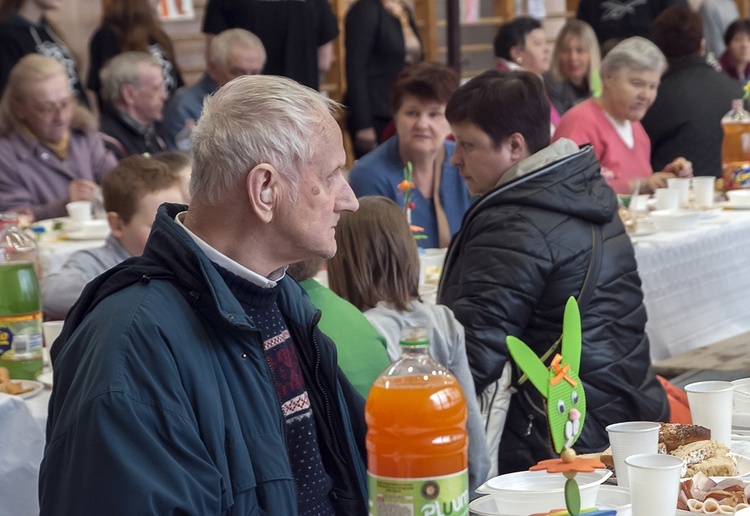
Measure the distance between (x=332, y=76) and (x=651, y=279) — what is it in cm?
506

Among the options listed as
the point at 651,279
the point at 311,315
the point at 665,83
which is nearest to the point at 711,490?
the point at 311,315

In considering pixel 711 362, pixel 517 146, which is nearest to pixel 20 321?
pixel 517 146

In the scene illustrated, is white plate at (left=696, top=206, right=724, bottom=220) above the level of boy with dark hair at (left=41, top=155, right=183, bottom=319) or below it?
below

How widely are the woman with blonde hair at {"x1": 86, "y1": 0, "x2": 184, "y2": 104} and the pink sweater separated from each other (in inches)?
95.9

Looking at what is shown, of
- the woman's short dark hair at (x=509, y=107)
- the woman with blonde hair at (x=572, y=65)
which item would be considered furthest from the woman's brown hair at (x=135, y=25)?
the woman's short dark hair at (x=509, y=107)

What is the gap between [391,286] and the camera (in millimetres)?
2371

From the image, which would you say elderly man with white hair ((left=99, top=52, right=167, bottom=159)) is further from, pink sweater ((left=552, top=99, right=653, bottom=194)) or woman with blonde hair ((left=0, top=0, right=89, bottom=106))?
pink sweater ((left=552, top=99, right=653, bottom=194))

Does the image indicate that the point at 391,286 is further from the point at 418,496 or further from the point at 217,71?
the point at 217,71

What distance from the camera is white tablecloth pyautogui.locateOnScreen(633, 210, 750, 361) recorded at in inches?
148

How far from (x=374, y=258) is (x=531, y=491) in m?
1.05

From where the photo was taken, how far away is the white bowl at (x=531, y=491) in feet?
4.49

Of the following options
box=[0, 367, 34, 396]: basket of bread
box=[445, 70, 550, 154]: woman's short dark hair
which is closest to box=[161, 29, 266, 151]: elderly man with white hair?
box=[445, 70, 550, 154]: woman's short dark hair

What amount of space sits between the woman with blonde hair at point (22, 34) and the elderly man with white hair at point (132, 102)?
1.19ft

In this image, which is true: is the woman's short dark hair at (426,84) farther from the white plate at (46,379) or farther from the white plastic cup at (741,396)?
the white plastic cup at (741,396)
